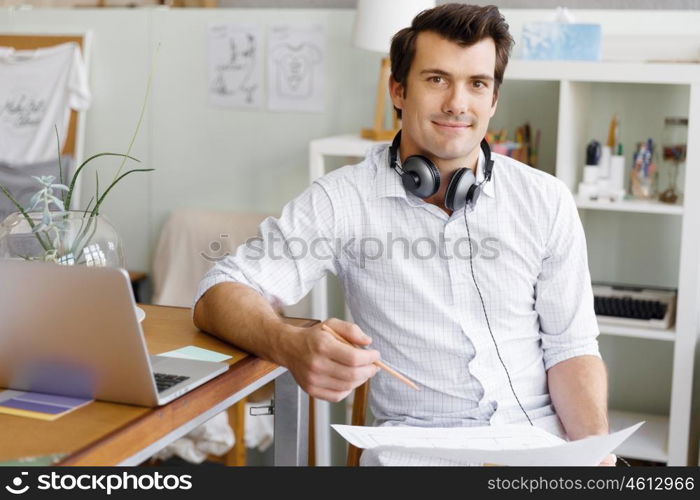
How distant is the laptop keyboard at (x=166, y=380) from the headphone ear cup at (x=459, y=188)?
63 cm

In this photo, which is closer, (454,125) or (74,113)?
(454,125)

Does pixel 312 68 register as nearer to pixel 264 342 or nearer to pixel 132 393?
pixel 264 342

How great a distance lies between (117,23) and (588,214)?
5.86 feet

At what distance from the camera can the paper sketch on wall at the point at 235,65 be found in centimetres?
314

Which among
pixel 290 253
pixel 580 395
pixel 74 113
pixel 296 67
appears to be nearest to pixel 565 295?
pixel 580 395

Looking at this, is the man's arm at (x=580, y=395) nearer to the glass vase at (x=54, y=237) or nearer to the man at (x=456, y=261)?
the man at (x=456, y=261)

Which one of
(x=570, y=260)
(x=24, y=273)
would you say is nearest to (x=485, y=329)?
(x=570, y=260)

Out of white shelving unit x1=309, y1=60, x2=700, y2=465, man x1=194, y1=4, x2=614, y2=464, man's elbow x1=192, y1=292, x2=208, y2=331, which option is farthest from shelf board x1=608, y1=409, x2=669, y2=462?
Result: man's elbow x1=192, y1=292, x2=208, y2=331

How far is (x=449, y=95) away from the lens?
5.67 ft

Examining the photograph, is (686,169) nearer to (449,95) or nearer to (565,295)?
(565,295)

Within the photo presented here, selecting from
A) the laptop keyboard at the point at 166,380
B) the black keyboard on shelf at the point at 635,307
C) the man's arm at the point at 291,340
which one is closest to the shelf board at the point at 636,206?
the black keyboard on shelf at the point at 635,307

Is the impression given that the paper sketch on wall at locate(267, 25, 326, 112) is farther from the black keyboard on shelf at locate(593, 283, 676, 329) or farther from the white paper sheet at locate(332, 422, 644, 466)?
the white paper sheet at locate(332, 422, 644, 466)

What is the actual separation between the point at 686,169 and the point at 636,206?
0.56ft

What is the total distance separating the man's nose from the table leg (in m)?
0.58
